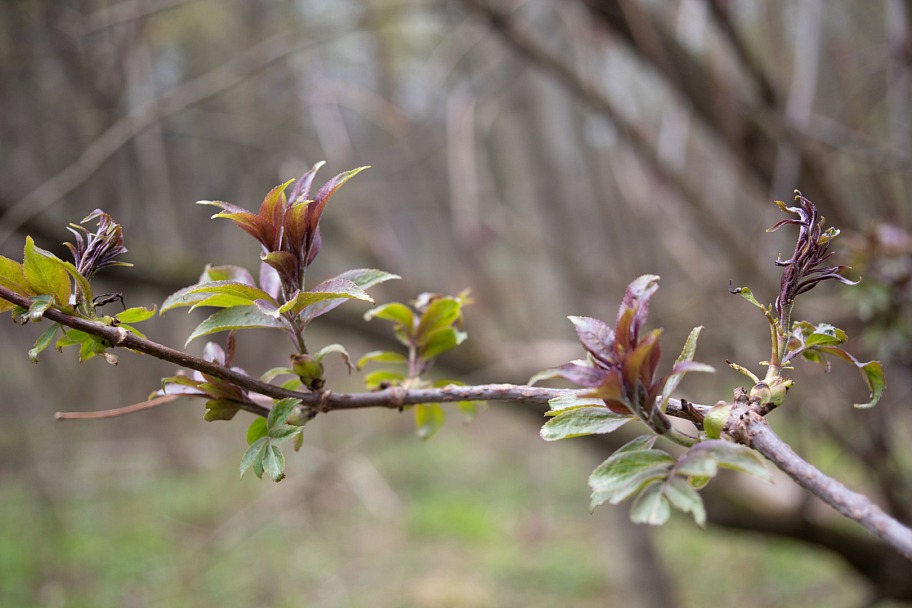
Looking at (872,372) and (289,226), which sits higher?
(289,226)

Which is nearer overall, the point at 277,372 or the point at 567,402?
the point at 567,402

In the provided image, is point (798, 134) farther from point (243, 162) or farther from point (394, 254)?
point (243, 162)

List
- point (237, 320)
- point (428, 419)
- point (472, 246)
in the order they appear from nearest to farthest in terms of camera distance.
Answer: point (237, 320), point (428, 419), point (472, 246)

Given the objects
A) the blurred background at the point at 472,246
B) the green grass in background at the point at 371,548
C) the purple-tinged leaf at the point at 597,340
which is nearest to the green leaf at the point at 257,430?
the purple-tinged leaf at the point at 597,340

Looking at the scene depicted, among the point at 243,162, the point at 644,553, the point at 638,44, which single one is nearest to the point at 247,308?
the point at 638,44

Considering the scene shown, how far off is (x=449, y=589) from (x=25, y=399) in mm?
5413

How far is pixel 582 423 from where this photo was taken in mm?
578

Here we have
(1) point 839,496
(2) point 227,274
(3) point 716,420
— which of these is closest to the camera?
(1) point 839,496

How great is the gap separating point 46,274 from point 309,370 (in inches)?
9.6

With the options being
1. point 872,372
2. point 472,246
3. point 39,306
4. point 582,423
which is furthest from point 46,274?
point 472,246

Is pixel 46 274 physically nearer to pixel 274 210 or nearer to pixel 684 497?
pixel 274 210

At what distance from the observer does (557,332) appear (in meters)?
5.73

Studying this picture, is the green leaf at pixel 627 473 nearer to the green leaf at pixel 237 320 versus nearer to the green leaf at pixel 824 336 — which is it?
the green leaf at pixel 824 336

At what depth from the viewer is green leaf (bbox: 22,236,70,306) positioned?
0.57 meters
